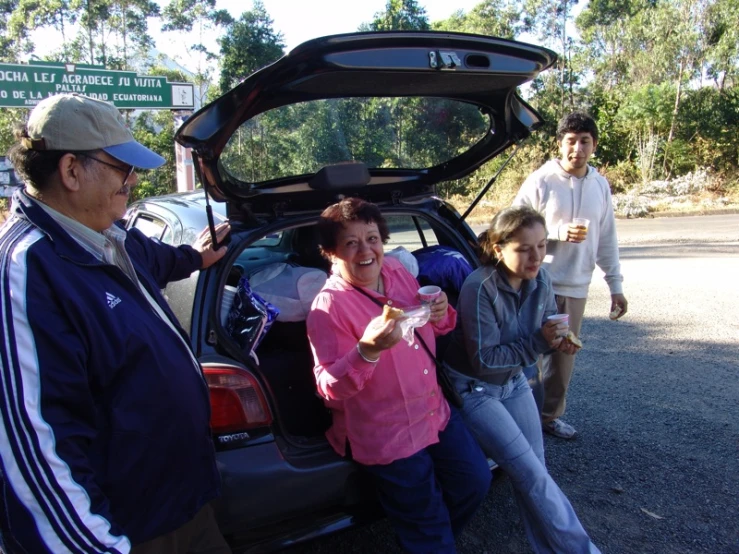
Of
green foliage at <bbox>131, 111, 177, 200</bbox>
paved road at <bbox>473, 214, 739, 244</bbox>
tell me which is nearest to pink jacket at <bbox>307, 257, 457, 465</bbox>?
green foliage at <bbox>131, 111, 177, 200</bbox>

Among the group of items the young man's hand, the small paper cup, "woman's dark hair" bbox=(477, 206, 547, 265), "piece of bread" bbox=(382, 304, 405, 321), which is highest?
"woman's dark hair" bbox=(477, 206, 547, 265)

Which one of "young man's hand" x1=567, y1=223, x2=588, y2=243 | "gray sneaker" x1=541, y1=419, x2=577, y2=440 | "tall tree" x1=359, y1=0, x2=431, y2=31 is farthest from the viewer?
"tall tree" x1=359, y1=0, x2=431, y2=31

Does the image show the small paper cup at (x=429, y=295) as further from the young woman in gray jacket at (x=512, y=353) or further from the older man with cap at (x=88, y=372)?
the older man with cap at (x=88, y=372)

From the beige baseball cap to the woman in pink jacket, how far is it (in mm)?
920

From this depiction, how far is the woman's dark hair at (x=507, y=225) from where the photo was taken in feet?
8.61

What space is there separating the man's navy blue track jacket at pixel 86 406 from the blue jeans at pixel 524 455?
1.23 meters

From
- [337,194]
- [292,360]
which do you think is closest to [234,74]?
[337,194]

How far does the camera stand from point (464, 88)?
275cm

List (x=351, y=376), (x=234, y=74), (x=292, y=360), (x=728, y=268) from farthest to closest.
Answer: (x=728, y=268)
(x=234, y=74)
(x=292, y=360)
(x=351, y=376)

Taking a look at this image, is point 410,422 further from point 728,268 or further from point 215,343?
point 728,268

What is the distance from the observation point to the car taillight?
6.95ft

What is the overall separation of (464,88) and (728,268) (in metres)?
7.32

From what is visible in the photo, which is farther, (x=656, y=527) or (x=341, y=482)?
(x=656, y=527)

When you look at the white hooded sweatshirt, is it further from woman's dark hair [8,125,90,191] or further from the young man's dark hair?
woman's dark hair [8,125,90,191]
